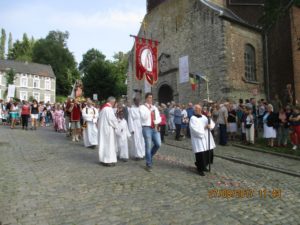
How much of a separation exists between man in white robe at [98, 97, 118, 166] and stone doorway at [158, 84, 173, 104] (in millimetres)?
17685

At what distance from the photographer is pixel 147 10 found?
98.1ft

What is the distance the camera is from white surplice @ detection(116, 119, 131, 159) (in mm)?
9609

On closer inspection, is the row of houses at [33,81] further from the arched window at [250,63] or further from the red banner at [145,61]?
the red banner at [145,61]

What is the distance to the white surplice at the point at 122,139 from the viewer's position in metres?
9.61

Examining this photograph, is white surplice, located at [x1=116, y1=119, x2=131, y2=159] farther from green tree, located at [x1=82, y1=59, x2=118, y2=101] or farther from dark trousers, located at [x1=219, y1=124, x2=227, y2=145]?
green tree, located at [x1=82, y1=59, x2=118, y2=101]

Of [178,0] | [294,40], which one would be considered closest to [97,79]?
[178,0]

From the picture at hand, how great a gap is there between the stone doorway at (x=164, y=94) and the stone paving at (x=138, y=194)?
1761 centimetres

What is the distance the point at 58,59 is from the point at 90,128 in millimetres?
63236

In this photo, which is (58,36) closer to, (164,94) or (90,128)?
(164,94)

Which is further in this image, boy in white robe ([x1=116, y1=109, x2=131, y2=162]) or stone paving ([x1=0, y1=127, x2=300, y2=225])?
boy in white robe ([x1=116, y1=109, x2=131, y2=162])

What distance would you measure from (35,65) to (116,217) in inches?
2433

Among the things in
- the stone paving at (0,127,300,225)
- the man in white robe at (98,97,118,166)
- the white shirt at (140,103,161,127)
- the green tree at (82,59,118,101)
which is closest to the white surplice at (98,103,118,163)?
the man in white robe at (98,97,118,166)

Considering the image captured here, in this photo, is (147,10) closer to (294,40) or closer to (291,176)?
(294,40)

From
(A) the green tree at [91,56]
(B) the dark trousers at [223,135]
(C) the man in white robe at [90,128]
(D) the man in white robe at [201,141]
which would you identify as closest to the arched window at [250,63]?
(B) the dark trousers at [223,135]
